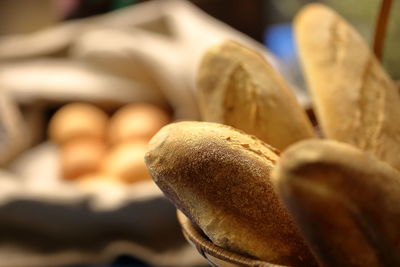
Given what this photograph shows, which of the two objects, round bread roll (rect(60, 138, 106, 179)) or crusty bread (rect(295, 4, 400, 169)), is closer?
crusty bread (rect(295, 4, 400, 169))

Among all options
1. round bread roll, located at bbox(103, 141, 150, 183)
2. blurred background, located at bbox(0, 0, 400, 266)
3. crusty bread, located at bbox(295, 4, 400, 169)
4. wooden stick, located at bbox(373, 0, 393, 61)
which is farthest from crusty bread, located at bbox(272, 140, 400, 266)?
round bread roll, located at bbox(103, 141, 150, 183)

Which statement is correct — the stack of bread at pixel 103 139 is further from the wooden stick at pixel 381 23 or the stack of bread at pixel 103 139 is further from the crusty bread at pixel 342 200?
the crusty bread at pixel 342 200

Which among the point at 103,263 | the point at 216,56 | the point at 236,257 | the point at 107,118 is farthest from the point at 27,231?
the point at 236,257

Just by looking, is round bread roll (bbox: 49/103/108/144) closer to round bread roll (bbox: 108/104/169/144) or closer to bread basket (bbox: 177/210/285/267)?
round bread roll (bbox: 108/104/169/144)

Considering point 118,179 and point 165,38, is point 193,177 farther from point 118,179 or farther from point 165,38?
point 165,38

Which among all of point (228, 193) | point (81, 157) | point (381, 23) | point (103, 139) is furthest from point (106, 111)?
point (228, 193)

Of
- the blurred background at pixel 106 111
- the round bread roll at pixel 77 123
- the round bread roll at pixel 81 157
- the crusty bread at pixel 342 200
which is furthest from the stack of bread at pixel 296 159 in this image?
the round bread roll at pixel 77 123

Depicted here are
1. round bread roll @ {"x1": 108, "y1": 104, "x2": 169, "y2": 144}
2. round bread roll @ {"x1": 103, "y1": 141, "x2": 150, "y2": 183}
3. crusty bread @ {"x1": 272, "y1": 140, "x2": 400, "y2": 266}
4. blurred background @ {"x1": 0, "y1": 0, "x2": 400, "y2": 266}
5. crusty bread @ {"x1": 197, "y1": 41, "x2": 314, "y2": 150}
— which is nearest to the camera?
crusty bread @ {"x1": 272, "y1": 140, "x2": 400, "y2": 266}
